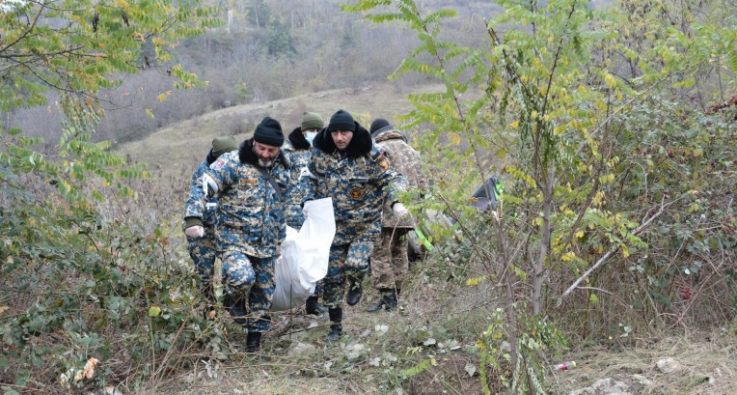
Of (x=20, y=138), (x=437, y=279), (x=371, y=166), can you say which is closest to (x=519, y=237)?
(x=371, y=166)

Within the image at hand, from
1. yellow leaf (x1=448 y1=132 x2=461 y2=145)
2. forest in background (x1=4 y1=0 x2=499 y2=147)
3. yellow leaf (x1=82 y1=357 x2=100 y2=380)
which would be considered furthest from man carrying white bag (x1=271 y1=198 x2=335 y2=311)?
forest in background (x1=4 y1=0 x2=499 y2=147)

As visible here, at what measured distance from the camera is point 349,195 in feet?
18.6

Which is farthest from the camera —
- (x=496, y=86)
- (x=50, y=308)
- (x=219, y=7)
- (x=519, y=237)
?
(x=219, y=7)

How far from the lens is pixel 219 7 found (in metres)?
6.26

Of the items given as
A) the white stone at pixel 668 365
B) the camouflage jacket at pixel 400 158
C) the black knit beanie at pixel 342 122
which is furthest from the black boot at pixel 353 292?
the white stone at pixel 668 365

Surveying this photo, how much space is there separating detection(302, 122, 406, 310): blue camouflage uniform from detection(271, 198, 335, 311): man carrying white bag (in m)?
0.23

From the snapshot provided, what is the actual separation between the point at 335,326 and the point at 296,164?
5.48ft

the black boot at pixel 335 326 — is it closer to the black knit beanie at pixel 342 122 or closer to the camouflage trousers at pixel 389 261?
the camouflage trousers at pixel 389 261

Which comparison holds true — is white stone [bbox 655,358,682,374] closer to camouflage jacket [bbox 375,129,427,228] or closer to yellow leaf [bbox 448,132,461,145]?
yellow leaf [bbox 448,132,461,145]

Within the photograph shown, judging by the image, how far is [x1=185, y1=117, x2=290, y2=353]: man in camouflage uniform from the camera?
4973mm

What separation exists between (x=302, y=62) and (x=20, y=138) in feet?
189

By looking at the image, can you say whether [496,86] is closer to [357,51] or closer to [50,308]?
[50,308]

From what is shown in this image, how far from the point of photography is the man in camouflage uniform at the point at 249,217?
497cm

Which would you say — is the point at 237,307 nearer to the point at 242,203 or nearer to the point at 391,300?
the point at 242,203
